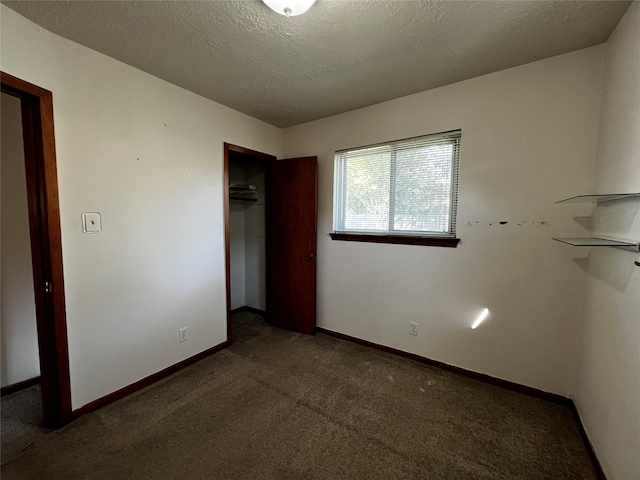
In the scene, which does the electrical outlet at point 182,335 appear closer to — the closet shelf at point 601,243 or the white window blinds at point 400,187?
the white window blinds at point 400,187

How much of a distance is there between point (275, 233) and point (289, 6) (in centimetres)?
222

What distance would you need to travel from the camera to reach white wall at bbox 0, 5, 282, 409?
5.28ft

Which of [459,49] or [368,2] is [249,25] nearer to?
[368,2]

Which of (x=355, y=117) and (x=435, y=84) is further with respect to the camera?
(x=355, y=117)

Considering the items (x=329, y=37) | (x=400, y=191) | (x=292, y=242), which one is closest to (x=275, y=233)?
(x=292, y=242)

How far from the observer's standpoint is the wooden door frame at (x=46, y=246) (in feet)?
4.95

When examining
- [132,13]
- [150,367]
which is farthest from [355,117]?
[150,367]

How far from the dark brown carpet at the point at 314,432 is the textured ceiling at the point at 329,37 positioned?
96.1 inches

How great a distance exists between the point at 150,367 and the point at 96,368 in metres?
0.38

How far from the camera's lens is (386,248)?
2.50 m

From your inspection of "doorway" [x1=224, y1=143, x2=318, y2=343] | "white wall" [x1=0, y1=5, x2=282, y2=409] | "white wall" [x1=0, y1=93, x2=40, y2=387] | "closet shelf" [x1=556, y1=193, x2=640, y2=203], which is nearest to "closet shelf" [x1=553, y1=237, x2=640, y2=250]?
Answer: "closet shelf" [x1=556, y1=193, x2=640, y2=203]

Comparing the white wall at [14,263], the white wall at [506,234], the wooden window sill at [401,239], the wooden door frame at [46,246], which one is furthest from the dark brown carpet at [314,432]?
the wooden window sill at [401,239]

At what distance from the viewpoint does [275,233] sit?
3162mm

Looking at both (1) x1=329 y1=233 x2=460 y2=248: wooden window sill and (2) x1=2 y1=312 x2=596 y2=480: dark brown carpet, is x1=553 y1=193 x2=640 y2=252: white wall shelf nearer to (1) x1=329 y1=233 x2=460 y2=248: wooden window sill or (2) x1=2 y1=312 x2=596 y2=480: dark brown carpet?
(1) x1=329 y1=233 x2=460 y2=248: wooden window sill
